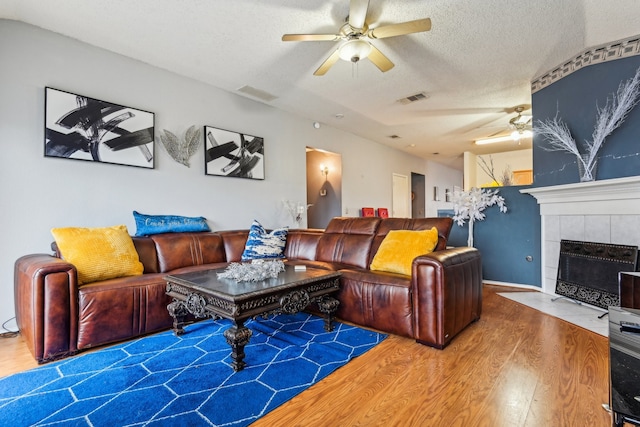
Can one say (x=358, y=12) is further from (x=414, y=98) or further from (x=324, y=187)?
(x=324, y=187)

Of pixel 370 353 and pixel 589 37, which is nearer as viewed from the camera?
pixel 370 353

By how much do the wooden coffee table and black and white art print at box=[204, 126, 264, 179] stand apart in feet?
6.11

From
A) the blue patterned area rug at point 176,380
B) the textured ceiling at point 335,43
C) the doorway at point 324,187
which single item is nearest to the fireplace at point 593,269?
the textured ceiling at point 335,43

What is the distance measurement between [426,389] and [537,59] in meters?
3.61

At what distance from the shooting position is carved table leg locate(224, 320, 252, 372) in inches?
71.7

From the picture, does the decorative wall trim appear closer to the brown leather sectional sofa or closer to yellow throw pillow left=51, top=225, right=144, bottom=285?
the brown leather sectional sofa

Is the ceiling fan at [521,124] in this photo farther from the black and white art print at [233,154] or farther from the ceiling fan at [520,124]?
the black and white art print at [233,154]

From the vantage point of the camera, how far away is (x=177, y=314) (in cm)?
243

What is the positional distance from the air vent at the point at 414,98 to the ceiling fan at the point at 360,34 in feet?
5.48

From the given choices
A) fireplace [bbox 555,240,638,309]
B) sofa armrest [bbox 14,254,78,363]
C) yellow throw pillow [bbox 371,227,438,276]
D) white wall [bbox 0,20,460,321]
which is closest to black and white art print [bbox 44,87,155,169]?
white wall [bbox 0,20,460,321]

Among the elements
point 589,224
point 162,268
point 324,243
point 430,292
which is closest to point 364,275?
point 430,292

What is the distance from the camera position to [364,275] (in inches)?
101

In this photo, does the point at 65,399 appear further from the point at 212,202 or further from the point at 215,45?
the point at 215,45

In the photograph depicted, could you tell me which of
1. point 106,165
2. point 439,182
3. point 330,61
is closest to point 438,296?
point 330,61
